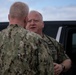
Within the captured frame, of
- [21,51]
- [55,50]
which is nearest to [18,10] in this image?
[21,51]

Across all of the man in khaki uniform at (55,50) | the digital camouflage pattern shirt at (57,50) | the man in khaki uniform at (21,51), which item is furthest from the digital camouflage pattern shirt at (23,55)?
the digital camouflage pattern shirt at (57,50)

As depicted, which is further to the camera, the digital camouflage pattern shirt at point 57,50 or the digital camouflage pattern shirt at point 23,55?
the digital camouflage pattern shirt at point 57,50

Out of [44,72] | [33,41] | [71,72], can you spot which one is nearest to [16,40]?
[33,41]

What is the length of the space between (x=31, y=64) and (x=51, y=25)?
1941mm

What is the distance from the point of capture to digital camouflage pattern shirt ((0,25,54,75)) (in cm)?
324

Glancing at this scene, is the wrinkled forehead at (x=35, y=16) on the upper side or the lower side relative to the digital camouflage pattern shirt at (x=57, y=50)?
upper

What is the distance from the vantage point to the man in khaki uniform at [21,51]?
3.24 meters

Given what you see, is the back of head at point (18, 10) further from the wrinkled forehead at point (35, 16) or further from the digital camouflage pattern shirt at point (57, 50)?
the wrinkled forehead at point (35, 16)

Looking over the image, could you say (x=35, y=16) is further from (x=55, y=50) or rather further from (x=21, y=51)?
(x=21, y=51)

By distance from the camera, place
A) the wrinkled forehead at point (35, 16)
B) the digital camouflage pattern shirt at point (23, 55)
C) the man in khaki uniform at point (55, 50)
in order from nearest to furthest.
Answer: the digital camouflage pattern shirt at point (23, 55)
the man in khaki uniform at point (55, 50)
the wrinkled forehead at point (35, 16)

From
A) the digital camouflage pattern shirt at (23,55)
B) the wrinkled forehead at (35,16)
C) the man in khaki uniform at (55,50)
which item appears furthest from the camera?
the wrinkled forehead at (35,16)

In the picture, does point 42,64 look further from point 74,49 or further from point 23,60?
point 74,49

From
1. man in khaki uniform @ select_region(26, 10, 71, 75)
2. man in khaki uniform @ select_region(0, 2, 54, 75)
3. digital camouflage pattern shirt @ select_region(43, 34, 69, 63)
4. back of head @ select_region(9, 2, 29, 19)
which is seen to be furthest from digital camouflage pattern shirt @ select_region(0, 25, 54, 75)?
digital camouflage pattern shirt @ select_region(43, 34, 69, 63)

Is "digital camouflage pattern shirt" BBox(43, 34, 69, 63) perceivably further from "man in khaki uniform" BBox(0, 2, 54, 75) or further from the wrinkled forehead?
"man in khaki uniform" BBox(0, 2, 54, 75)
